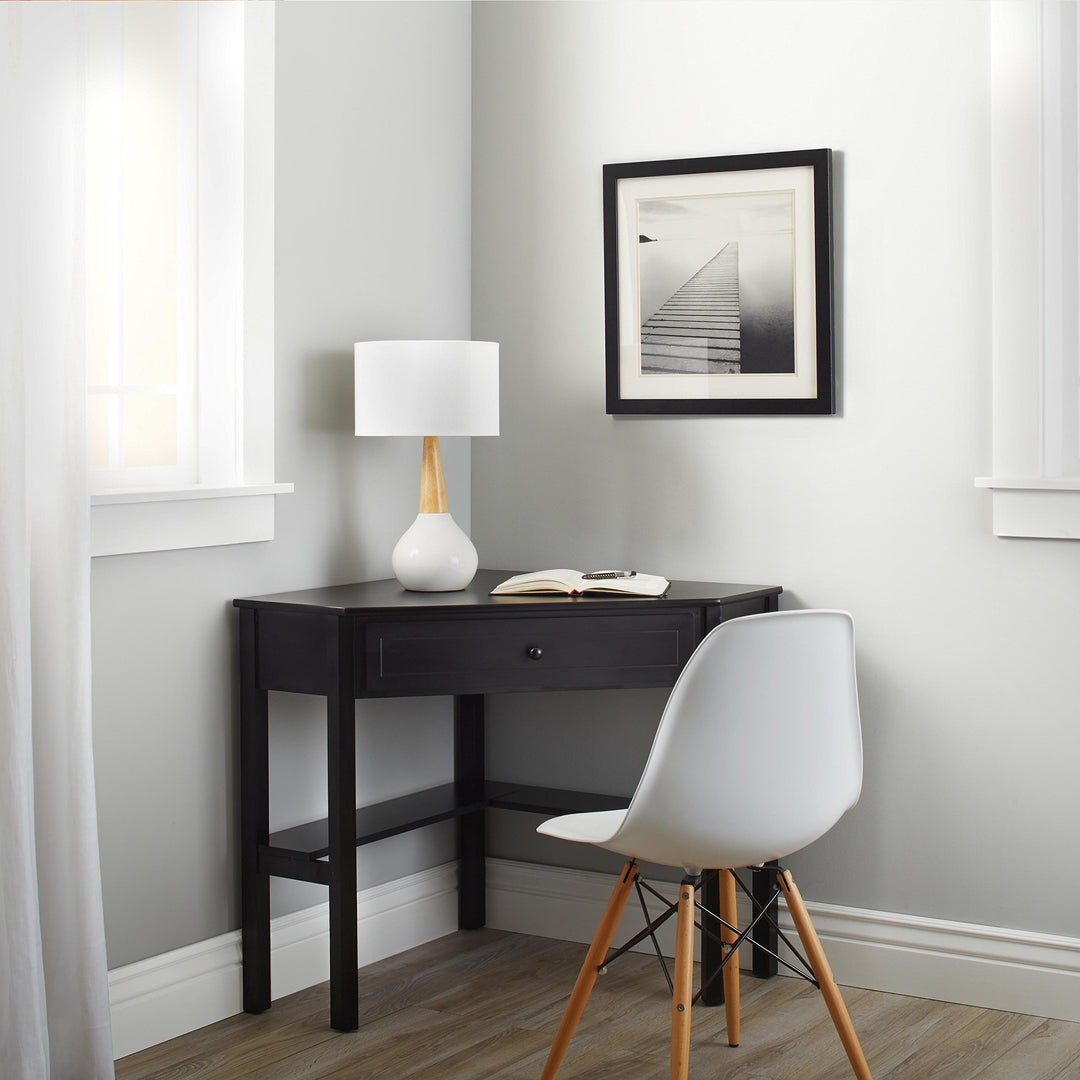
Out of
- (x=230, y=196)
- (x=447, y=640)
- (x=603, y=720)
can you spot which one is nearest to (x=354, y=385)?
(x=230, y=196)

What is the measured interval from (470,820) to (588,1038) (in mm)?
770

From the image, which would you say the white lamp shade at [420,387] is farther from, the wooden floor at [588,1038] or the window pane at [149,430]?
the wooden floor at [588,1038]

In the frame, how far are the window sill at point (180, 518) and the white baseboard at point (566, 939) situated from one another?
0.79 m

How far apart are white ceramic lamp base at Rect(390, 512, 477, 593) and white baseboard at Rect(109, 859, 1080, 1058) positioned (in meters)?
0.74

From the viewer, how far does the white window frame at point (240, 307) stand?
2.78 meters

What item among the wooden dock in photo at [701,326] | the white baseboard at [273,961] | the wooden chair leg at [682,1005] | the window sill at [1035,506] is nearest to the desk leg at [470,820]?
the white baseboard at [273,961]

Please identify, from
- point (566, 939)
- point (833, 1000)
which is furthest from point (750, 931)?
point (566, 939)

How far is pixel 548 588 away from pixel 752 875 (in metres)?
0.78

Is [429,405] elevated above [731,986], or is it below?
above

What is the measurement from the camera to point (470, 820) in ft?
11.0

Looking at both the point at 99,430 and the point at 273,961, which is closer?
the point at 99,430

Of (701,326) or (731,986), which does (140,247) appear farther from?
(731,986)

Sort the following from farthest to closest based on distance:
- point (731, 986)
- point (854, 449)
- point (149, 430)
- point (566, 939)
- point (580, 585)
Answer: point (566, 939), point (854, 449), point (580, 585), point (149, 430), point (731, 986)

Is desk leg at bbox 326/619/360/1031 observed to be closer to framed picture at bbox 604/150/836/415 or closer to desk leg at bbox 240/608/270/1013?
desk leg at bbox 240/608/270/1013
